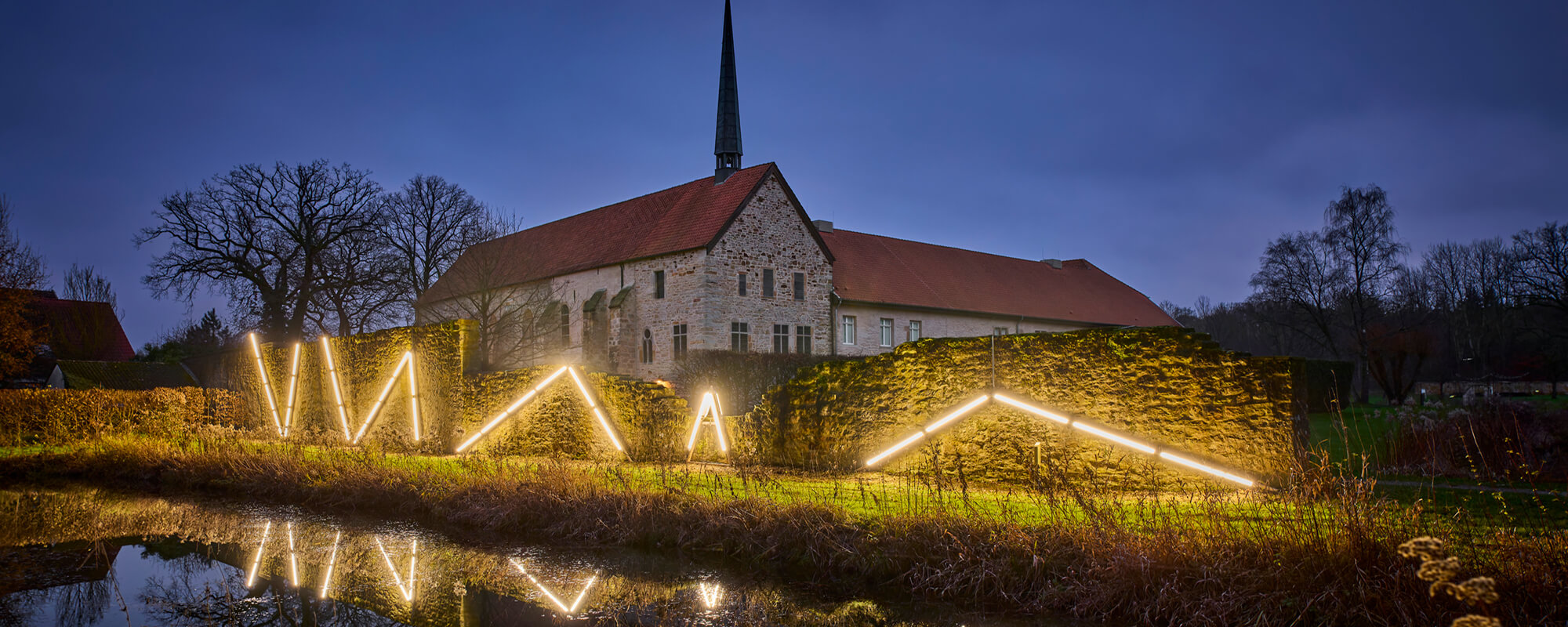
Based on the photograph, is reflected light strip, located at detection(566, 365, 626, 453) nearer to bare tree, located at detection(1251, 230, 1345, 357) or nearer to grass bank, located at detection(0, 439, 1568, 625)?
grass bank, located at detection(0, 439, 1568, 625)

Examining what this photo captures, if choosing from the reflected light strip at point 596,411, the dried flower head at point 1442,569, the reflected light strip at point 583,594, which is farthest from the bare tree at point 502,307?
the dried flower head at point 1442,569

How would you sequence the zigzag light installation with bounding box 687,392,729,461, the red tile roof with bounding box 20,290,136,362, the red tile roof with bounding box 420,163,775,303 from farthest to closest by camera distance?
the red tile roof with bounding box 20,290,136,362, the red tile roof with bounding box 420,163,775,303, the zigzag light installation with bounding box 687,392,729,461

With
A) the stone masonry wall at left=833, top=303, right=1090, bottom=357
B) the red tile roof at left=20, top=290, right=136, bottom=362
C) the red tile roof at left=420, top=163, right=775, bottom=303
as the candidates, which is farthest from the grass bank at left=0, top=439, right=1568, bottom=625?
the red tile roof at left=20, top=290, right=136, bottom=362

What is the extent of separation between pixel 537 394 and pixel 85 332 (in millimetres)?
45163

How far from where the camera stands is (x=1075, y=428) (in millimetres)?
11328

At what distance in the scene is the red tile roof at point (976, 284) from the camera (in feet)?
126

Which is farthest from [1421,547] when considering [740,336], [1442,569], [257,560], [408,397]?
[740,336]

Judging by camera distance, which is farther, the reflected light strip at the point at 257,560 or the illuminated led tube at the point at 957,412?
the illuminated led tube at the point at 957,412

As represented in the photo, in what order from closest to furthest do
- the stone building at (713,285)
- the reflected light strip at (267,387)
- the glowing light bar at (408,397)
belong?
the glowing light bar at (408,397) < the reflected light strip at (267,387) < the stone building at (713,285)

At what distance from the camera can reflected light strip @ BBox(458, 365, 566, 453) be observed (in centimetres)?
1628

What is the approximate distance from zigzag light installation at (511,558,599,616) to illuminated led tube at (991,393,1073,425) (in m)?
6.03

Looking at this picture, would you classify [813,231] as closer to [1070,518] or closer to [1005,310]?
[1005,310]

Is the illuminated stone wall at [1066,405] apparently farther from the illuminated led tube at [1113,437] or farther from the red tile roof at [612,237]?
the red tile roof at [612,237]

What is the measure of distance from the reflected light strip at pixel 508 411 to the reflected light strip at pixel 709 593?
9.15 meters
